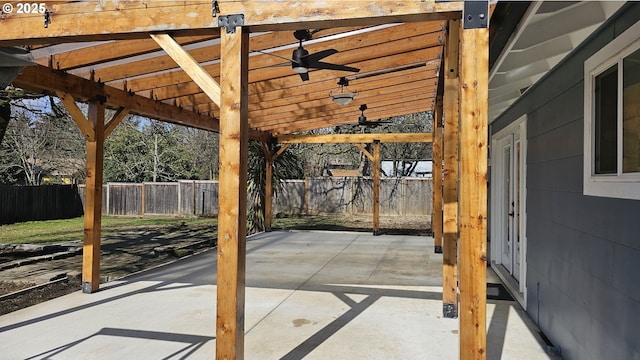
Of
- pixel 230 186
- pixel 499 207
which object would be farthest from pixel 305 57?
pixel 499 207

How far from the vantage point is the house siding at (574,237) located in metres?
2.04

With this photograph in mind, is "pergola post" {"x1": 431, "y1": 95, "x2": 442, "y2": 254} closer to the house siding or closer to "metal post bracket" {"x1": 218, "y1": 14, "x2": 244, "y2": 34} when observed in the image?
the house siding

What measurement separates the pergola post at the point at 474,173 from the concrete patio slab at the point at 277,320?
1.13 meters

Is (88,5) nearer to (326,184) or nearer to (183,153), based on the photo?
(326,184)

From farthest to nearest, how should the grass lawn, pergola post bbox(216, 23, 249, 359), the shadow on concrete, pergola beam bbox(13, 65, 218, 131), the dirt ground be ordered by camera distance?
the grass lawn < the dirt ground < pergola beam bbox(13, 65, 218, 131) < the shadow on concrete < pergola post bbox(216, 23, 249, 359)

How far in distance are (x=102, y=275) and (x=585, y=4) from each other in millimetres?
6084

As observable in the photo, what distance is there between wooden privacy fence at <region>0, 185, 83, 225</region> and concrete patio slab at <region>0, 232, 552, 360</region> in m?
9.84

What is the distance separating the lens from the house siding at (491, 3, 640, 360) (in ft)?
6.68

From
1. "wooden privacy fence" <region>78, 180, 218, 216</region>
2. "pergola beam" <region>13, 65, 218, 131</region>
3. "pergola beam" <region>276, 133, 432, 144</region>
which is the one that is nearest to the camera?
"pergola beam" <region>13, 65, 218, 131</region>

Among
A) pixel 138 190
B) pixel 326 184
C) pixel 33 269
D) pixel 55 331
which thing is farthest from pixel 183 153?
pixel 55 331

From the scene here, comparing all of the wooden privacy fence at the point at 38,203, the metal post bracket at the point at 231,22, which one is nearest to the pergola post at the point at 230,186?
the metal post bracket at the point at 231,22

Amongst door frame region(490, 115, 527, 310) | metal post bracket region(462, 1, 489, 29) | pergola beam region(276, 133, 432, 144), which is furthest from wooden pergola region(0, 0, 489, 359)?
pergola beam region(276, 133, 432, 144)

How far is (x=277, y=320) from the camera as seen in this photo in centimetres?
374

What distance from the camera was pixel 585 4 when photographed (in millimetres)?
2152
